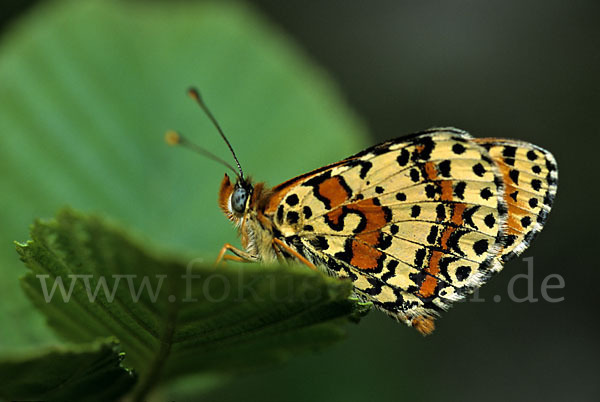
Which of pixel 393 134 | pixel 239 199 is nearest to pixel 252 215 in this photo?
pixel 239 199

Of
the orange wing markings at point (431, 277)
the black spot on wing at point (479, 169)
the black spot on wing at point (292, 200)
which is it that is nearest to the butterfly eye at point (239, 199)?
the black spot on wing at point (292, 200)

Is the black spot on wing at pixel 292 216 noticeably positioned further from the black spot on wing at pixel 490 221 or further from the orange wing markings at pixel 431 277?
the black spot on wing at pixel 490 221

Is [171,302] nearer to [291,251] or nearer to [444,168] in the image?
[291,251]

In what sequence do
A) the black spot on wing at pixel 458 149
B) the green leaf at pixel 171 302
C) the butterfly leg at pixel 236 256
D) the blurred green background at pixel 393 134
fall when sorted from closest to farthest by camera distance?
the green leaf at pixel 171 302 < the butterfly leg at pixel 236 256 < the black spot on wing at pixel 458 149 < the blurred green background at pixel 393 134

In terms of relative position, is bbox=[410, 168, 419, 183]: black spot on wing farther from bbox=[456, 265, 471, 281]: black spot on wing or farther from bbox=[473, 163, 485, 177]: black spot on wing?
bbox=[456, 265, 471, 281]: black spot on wing

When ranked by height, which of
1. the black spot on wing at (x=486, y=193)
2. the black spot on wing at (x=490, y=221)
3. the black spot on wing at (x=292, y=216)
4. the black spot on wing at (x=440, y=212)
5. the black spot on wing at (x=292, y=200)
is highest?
the black spot on wing at (x=292, y=200)
